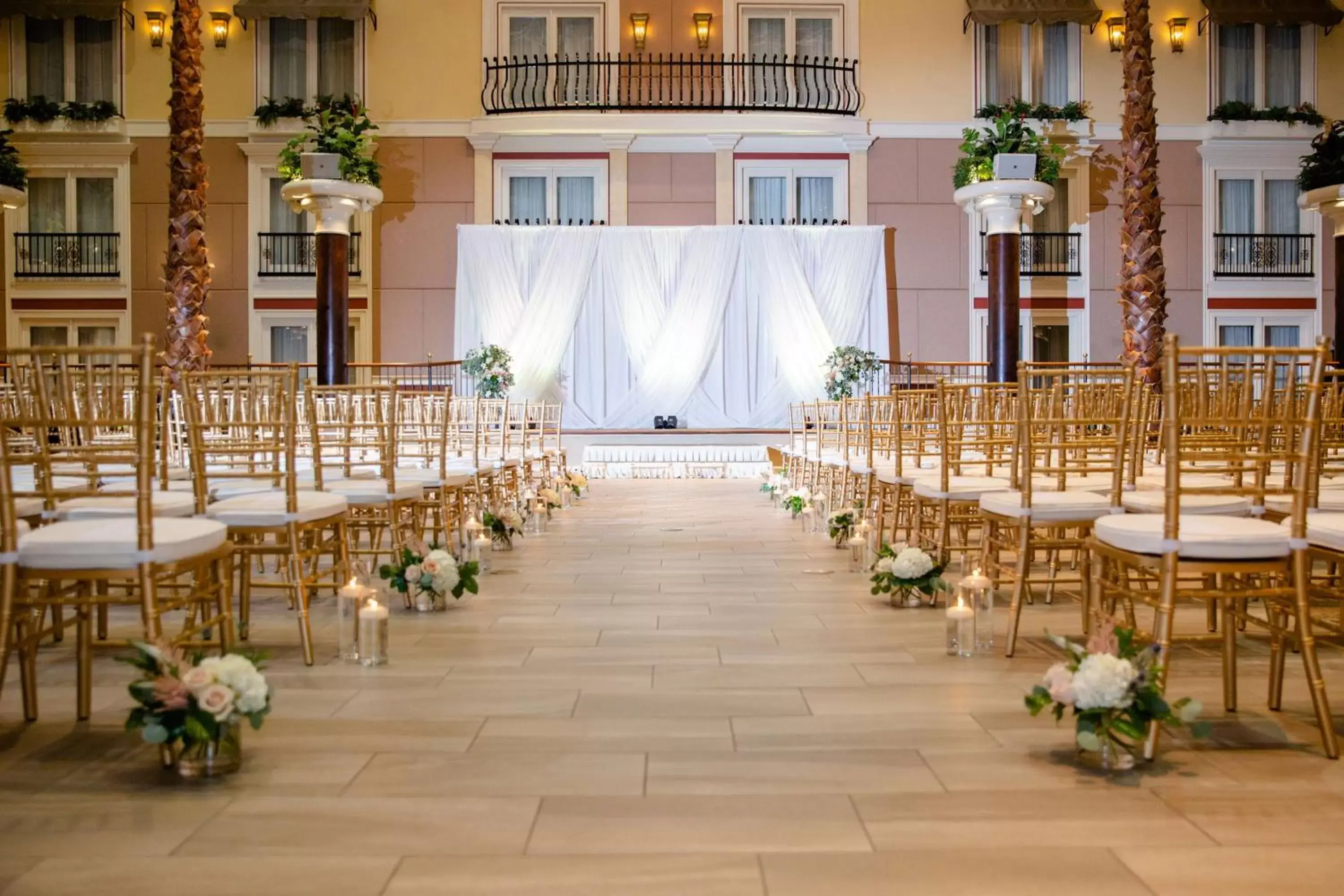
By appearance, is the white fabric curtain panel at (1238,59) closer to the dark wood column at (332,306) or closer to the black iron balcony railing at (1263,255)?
the black iron balcony railing at (1263,255)

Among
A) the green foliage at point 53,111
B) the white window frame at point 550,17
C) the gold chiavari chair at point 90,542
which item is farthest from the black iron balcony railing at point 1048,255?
the gold chiavari chair at point 90,542

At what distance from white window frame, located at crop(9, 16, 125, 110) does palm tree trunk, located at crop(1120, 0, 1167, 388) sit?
1205 cm

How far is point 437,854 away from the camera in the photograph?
2.08 metres

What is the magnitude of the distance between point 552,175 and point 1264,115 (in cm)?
929

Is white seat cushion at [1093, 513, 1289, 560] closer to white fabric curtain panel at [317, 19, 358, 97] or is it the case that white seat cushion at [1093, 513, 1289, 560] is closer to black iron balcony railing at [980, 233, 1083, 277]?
black iron balcony railing at [980, 233, 1083, 277]

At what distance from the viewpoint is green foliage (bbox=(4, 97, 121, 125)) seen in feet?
47.5

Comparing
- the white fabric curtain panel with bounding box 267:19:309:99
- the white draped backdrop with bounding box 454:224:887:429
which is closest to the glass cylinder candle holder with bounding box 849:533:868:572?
the white draped backdrop with bounding box 454:224:887:429

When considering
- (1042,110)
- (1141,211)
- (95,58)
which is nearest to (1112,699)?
(1141,211)

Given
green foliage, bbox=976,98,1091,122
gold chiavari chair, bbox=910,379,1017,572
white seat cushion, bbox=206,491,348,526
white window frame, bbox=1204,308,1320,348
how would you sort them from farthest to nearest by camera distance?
1. white window frame, bbox=1204,308,1320,348
2. green foliage, bbox=976,98,1091,122
3. gold chiavari chair, bbox=910,379,1017,572
4. white seat cushion, bbox=206,491,348,526

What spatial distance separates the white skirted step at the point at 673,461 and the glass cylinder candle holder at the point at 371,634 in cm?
972

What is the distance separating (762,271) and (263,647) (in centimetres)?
1121

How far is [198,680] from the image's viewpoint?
2.47 m

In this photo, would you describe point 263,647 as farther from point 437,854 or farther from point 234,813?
point 437,854

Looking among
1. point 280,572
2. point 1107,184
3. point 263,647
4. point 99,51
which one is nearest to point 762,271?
point 1107,184
